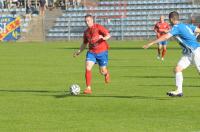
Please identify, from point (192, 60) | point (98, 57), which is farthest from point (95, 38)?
point (192, 60)

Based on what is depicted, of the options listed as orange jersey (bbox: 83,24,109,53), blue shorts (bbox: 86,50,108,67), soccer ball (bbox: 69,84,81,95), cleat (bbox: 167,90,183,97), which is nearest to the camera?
cleat (bbox: 167,90,183,97)

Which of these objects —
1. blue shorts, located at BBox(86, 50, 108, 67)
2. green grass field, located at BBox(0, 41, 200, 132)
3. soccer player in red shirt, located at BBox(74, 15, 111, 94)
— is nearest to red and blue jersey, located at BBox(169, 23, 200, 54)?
green grass field, located at BBox(0, 41, 200, 132)

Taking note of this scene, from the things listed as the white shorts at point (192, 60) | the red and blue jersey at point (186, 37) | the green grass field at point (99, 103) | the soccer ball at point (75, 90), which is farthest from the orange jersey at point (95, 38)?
the white shorts at point (192, 60)

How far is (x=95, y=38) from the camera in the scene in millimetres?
18359

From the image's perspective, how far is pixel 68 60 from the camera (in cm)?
3475

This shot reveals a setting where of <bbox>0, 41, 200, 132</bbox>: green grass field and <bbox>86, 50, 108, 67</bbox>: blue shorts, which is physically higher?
<bbox>86, 50, 108, 67</bbox>: blue shorts

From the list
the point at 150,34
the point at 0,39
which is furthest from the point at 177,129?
the point at 0,39

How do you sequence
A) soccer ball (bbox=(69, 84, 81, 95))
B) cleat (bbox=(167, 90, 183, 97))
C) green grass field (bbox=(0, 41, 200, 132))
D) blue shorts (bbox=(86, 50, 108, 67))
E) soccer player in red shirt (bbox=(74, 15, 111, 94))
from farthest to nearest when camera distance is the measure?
blue shorts (bbox=(86, 50, 108, 67)) < soccer player in red shirt (bbox=(74, 15, 111, 94)) < soccer ball (bbox=(69, 84, 81, 95)) < cleat (bbox=(167, 90, 183, 97)) < green grass field (bbox=(0, 41, 200, 132))

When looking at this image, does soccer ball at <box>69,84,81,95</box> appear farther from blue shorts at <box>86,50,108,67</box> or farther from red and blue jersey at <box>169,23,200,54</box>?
red and blue jersey at <box>169,23,200,54</box>

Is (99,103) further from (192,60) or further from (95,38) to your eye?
(95,38)

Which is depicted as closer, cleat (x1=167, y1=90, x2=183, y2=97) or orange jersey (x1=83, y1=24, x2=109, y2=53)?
cleat (x1=167, y1=90, x2=183, y2=97)

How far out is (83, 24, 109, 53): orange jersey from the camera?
1834cm

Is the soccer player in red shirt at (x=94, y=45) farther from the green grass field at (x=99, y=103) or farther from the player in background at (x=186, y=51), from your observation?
the player in background at (x=186, y=51)

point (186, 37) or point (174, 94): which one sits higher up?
point (186, 37)
